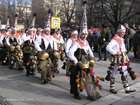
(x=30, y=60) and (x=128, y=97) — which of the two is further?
(x=30, y=60)

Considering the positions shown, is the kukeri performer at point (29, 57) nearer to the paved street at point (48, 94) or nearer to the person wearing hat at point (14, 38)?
the paved street at point (48, 94)

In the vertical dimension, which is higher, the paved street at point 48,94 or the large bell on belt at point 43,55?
the large bell on belt at point 43,55

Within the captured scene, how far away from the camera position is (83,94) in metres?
5.68

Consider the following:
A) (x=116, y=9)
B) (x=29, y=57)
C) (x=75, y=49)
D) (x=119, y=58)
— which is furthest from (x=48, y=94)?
(x=116, y=9)

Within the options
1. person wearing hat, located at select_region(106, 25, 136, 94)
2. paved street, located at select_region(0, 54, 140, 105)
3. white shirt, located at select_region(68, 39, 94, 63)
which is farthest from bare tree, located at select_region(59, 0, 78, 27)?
white shirt, located at select_region(68, 39, 94, 63)

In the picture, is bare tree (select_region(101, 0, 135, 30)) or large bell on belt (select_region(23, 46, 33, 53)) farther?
bare tree (select_region(101, 0, 135, 30))

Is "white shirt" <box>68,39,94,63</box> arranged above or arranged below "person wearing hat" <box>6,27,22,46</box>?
below

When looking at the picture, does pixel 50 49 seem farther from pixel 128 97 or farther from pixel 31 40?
pixel 128 97

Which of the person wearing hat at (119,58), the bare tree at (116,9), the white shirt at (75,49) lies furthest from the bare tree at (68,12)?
the white shirt at (75,49)

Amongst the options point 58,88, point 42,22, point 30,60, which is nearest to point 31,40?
point 30,60

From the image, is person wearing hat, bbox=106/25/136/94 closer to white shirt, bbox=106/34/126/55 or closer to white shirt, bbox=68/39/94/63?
white shirt, bbox=106/34/126/55

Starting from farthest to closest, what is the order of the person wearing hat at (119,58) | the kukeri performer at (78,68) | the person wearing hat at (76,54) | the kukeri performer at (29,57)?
the kukeri performer at (29,57)
the person wearing hat at (119,58)
the person wearing hat at (76,54)
the kukeri performer at (78,68)

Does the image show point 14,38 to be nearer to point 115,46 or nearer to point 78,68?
point 78,68

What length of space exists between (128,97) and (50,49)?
3.25m
